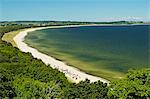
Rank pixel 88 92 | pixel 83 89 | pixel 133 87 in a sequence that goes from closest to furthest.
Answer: pixel 133 87, pixel 88 92, pixel 83 89

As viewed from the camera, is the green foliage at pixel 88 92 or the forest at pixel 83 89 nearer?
the forest at pixel 83 89

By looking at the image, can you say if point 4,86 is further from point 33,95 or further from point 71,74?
point 71,74

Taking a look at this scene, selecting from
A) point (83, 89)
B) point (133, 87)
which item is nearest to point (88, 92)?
point (83, 89)

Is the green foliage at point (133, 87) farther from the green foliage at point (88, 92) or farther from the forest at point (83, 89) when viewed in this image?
the green foliage at point (88, 92)

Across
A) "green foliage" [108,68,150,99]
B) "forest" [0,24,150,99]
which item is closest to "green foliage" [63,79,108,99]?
"forest" [0,24,150,99]

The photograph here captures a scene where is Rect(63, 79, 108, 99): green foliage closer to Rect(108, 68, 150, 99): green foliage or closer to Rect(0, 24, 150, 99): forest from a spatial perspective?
Rect(0, 24, 150, 99): forest

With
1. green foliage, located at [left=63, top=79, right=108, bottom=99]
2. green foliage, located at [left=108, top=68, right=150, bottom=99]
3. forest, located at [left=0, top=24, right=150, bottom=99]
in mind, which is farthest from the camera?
green foliage, located at [left=63, top=79, right=108, bottom=99]

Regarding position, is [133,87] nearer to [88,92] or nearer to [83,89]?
[88,92]

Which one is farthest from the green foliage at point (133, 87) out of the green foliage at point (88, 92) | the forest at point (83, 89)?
the green foliage at point (88, 92)

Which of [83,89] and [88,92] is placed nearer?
[88,92]

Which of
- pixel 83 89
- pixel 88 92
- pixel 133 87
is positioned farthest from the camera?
pixel 83 89
